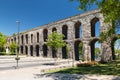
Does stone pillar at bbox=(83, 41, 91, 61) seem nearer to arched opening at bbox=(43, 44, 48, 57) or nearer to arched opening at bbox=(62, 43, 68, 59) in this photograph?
arched opening at bbox=(62, 43, 68, 59)

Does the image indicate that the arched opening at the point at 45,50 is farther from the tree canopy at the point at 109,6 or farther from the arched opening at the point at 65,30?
the tree canopy at the point at 109,6

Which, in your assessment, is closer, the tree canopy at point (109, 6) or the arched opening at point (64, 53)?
the tree canopy at point (109, 6)

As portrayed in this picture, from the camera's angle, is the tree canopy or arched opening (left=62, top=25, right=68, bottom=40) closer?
the tree canopy

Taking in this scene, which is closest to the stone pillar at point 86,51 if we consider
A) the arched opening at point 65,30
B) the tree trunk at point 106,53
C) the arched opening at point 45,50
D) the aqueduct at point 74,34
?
the aqueduct at point 74,34

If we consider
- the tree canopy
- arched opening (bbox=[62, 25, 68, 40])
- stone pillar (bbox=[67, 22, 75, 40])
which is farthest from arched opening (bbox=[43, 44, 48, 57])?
the tree canopy

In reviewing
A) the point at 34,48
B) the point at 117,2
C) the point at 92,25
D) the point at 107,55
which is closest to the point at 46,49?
the point at 34,48

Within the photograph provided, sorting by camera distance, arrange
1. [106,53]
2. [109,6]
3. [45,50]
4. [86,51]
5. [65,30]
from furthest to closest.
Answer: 1. [45,50]
2. [65,30]
3. [86,51]
4. [106,53]
5. [109,6]

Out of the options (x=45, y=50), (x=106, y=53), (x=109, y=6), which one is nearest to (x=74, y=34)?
(x=106, y=53)

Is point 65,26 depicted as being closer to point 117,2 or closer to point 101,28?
point 101,28

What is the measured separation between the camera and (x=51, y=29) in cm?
5947

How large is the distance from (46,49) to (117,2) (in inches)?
1916

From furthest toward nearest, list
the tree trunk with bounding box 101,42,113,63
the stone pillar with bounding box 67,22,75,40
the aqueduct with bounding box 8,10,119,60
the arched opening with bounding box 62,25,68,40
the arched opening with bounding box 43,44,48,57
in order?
the arched opening with bounding box 43,44,48,57 → the arched opening with bounding box 62,25,68,40 → the stone pillar with bounding box 67,22,75,40 → the aqueduct with bounding box 8,10,119,60 → the tree trunk with bounding box 101,42,113,63

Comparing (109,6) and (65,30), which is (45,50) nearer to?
(65,30)

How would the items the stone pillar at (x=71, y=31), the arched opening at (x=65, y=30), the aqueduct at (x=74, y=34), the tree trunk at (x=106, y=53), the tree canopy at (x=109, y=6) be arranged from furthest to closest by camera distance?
the arched opening at (x=65, y=30)
the stone pillar at (x=71, y=31)
the aqueduct at (x=74, y=34)
the tree trunk at (x=106, y=53)
the tree canopy at (x=109, y=6)
